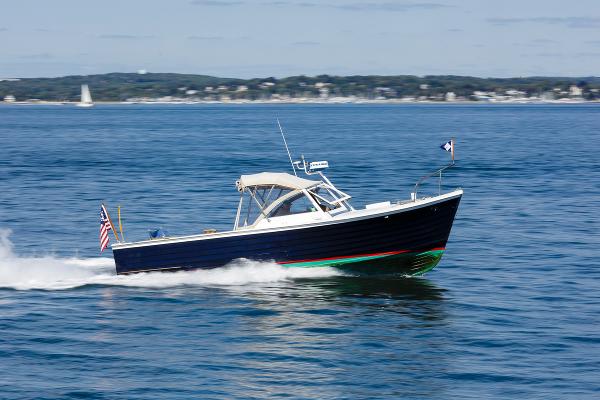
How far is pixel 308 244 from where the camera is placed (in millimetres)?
21469

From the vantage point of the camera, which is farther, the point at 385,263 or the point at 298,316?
the point at 385,263

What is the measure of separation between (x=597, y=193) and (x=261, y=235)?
72.9 feet

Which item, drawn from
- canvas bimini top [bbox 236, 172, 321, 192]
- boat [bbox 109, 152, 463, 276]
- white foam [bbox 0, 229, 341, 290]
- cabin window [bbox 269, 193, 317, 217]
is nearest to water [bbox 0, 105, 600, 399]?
white foam [bbox 0, 229, 341, 290]

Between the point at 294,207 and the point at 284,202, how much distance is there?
0.86 feet

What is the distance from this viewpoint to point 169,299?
20484 mm

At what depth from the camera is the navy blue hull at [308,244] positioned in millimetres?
21312

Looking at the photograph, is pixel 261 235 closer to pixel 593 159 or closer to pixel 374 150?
pixel 593 159

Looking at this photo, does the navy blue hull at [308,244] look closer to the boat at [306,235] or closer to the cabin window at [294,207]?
the boat at [306,235]

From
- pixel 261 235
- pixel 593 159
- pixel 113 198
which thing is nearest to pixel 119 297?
pixel 261 235

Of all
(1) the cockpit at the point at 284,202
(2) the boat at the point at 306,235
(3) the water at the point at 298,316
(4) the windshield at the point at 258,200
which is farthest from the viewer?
(4) the windshield at the point at 258,200

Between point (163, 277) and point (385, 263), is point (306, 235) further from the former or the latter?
point (163, 277)

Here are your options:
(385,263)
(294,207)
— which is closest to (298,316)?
(294,207)

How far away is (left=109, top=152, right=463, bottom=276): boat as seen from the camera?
21.3 metres

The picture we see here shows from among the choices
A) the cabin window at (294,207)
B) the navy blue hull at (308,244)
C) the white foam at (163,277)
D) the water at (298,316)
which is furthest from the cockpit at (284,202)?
the water at (298,316)
